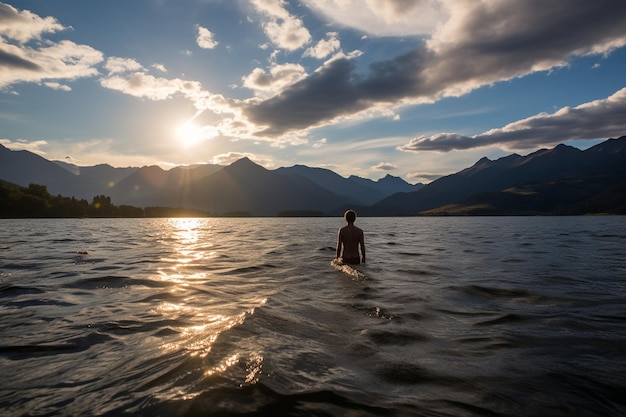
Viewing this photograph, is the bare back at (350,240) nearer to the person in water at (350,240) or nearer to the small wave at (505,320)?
the person in water at (350,240)

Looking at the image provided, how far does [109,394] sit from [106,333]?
3408 millimetres

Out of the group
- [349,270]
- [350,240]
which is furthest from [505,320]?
[350,240]

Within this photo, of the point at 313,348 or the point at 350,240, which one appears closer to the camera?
the point at 313,348

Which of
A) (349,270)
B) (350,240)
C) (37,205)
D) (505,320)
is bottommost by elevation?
(349,270)

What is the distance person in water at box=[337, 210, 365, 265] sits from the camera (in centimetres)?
1816

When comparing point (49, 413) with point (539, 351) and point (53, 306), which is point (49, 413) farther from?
point (539, 351)

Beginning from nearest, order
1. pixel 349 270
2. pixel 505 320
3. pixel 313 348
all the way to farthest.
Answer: pixel 313 348, pixel 505 320, pixel 349 270

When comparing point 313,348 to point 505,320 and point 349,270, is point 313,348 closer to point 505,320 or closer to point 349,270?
point 505,320

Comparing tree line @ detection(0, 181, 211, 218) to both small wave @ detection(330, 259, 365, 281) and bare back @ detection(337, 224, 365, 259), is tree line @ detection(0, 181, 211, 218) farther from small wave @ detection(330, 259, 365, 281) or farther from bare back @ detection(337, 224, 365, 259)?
bare back @ detection(337, 224, 365, 259)

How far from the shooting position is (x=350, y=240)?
18531mm

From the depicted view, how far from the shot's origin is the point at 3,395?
16.0ft

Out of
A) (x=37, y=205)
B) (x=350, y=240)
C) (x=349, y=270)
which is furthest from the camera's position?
(x=37, y=205)

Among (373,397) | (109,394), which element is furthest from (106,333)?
(373,397)

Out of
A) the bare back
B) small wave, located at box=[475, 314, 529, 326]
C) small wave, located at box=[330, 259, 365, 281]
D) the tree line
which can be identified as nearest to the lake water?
small wave, located at box=[475, 314, 529, 326]
